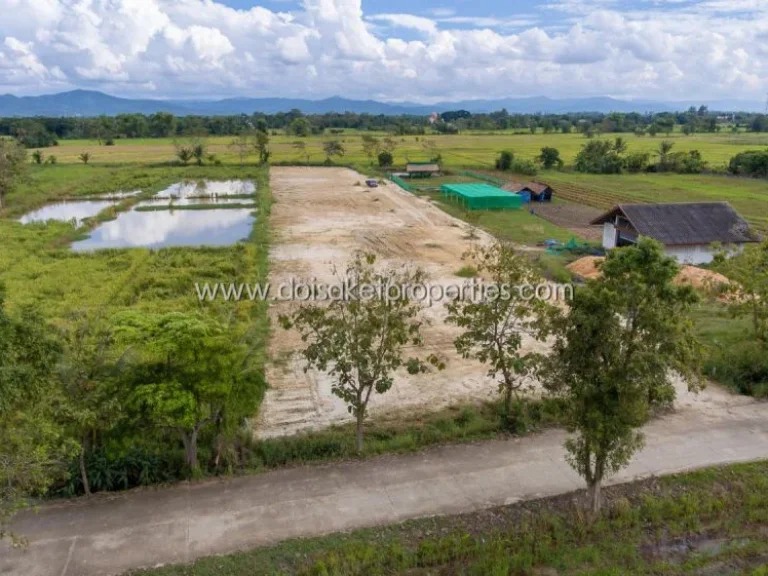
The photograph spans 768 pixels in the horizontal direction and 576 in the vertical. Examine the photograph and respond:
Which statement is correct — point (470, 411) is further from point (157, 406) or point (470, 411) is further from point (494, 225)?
point (494, 225)

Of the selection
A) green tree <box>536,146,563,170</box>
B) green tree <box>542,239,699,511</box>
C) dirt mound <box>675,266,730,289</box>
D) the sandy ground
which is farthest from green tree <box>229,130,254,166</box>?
green tree <box>542,239,699,511</box>

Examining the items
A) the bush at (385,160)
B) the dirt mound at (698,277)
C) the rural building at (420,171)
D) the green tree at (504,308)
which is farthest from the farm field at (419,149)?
the green tree at (504,308)

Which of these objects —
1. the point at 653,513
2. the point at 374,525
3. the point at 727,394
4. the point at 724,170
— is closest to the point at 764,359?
the point at 727,394

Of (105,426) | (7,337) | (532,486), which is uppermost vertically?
(7,337)

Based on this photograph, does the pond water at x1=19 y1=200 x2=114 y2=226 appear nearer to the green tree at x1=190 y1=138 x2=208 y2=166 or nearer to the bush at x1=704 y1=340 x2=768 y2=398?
the green tree at x1=190 y1=138 x2=208 y2=166

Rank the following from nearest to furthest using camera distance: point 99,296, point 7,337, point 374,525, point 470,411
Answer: point 7,337 < point 374,525 < point 470,411 < point 99,296
